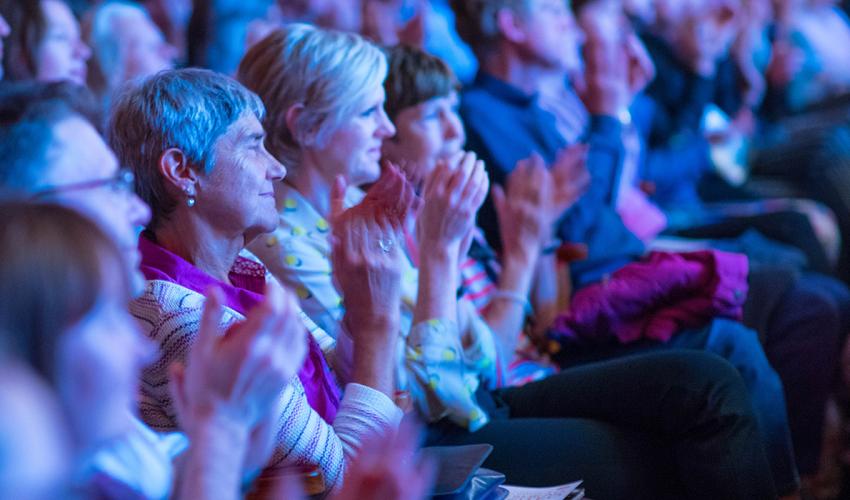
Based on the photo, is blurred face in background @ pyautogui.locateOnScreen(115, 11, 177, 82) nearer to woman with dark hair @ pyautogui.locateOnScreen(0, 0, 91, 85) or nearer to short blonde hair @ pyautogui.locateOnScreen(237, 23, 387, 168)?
woman with dark hair @ pyautogui.locateOnScreen(0, 0, 91, 85)

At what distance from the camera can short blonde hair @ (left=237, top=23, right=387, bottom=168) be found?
5.92 feet

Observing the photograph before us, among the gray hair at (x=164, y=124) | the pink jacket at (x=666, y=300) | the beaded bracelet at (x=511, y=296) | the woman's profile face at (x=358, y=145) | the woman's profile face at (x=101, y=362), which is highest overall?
the woman's profile face at (x=101, y=362)

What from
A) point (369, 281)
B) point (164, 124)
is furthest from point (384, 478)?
point (164, 124)

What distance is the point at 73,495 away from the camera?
0.78 metres

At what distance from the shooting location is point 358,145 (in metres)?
1.86

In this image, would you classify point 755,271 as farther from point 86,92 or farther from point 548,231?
point 86,92

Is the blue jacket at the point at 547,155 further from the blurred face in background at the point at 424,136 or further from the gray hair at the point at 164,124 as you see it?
the gray hair at the point at 164,124

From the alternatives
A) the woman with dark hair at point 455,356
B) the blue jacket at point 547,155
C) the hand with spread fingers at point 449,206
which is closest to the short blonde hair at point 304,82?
the woman with dark hair at point 455,356

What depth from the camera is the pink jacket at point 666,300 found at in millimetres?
2037

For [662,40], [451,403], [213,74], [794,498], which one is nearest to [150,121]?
[213,74]

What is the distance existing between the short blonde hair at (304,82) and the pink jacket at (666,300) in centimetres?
69

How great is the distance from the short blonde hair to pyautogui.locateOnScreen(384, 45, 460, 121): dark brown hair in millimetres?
283

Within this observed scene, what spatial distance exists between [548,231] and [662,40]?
200cm

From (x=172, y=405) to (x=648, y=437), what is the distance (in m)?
0.83
